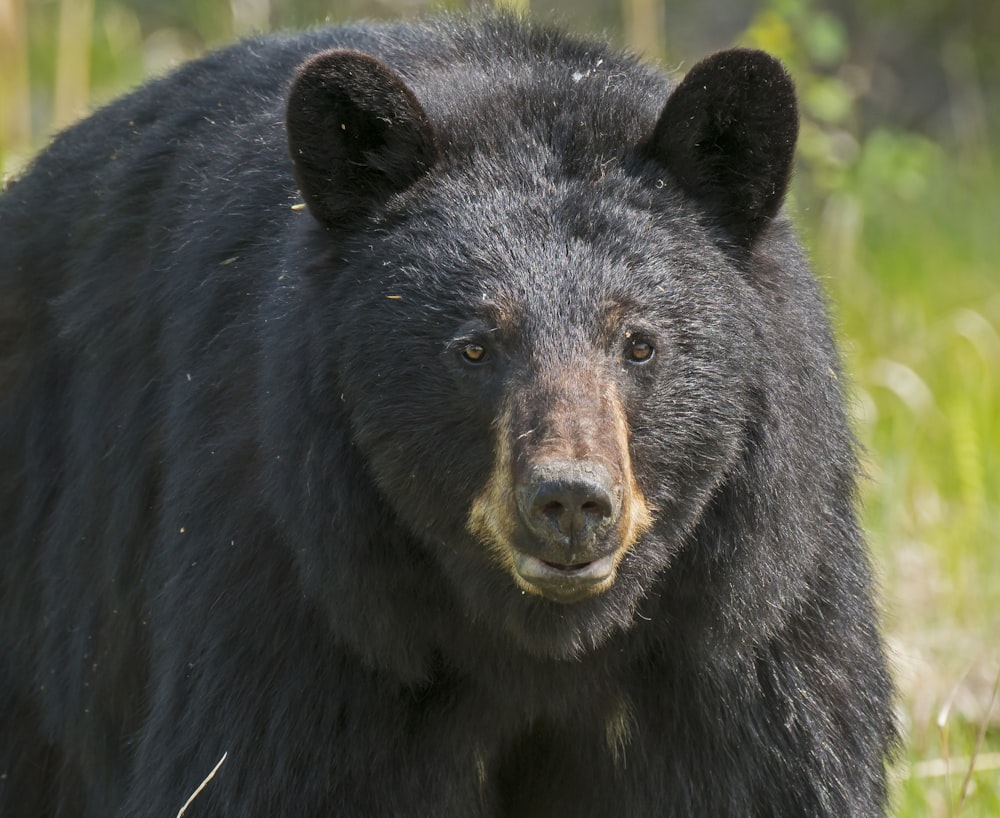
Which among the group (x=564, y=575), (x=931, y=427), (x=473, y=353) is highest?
(x=473, y=353)

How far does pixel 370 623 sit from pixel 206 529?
0.57 m

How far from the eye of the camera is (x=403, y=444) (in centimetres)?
367

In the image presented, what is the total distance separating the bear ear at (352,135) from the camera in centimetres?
368

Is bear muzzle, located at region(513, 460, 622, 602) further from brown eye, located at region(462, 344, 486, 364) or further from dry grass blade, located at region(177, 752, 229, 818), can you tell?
dry grass blade, located at region(177, 752, 229, 818)

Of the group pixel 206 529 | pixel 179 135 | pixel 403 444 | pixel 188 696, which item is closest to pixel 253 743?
pixel 188 696

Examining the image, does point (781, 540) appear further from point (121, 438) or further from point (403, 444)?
point (121, 438)

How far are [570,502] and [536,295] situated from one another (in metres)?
0.56

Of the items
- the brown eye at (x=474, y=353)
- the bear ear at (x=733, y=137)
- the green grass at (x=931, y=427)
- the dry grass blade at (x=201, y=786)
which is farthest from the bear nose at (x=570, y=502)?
the green grass at (x=931, y=427)

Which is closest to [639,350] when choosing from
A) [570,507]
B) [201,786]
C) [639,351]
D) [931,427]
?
[639,351]

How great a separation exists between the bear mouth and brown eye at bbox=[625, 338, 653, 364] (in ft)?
1.52

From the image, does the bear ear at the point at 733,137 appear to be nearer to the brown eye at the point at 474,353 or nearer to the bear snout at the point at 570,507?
the brown eye at the point at 474,353

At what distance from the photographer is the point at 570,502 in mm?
3250

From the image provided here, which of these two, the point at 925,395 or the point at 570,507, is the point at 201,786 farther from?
the point at 925,395

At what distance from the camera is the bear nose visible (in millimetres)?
3244
